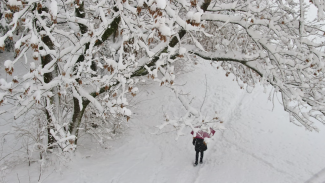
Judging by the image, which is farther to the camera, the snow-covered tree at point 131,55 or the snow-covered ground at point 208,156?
the snow-covered ground at point 208,156

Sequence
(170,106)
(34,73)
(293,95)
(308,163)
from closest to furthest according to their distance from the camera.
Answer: (34,73)
(293,95)
(308,163)
(170,106)

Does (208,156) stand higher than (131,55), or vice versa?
(131,55)

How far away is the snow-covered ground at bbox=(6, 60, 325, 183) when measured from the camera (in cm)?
597

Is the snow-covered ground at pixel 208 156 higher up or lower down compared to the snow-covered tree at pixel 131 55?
lower down

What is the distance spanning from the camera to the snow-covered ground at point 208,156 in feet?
19.6

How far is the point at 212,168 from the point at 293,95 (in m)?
3.34

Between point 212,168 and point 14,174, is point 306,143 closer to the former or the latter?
point 212,168

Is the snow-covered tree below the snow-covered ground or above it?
above

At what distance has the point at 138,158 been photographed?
703 cm

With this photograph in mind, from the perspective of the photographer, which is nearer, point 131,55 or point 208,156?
point 131,55

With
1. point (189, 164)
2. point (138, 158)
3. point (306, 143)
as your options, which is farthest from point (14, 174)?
point (306, 143)

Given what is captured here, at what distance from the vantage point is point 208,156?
7289 millimetres

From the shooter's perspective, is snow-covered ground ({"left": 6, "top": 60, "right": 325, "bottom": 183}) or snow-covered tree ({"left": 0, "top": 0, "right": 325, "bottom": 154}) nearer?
snow-covered tree ({"left": 0, "top": 0, "right": 325, "bottom": 154})

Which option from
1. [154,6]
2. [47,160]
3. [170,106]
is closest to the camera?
[154,6]
